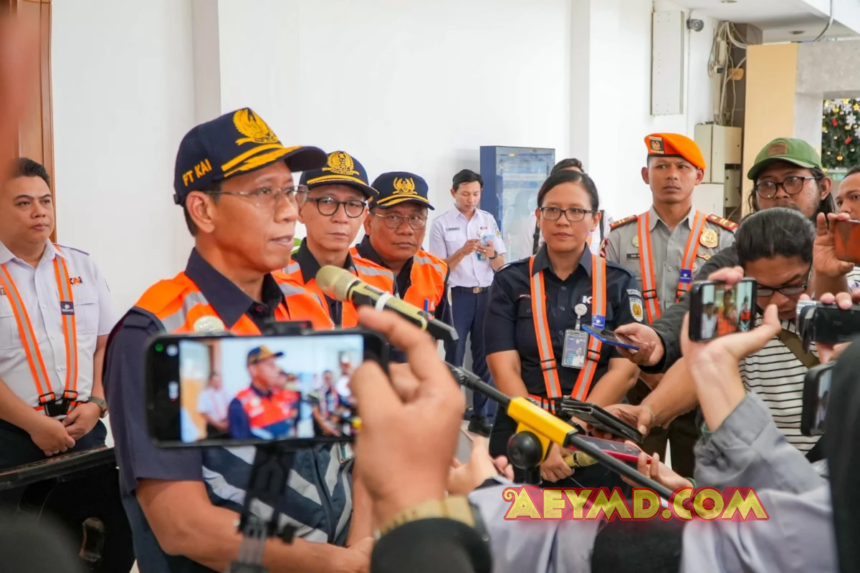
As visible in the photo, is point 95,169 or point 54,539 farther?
point 95,169

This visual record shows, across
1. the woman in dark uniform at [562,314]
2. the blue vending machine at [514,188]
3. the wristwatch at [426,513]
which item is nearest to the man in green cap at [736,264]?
the woman in dark uniform at [562,314]

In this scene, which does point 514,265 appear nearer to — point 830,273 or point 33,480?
point 830,273

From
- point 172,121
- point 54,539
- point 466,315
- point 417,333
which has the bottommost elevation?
point 466,315

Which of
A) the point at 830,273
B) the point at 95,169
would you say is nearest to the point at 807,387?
the point at 830,273

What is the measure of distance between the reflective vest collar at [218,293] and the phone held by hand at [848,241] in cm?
149

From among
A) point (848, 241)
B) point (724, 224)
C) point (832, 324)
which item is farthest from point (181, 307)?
point (724, 224)

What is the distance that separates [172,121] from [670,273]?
2.84m

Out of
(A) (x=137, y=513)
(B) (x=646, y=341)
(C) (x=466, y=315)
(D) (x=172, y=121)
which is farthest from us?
(C) (x=466, y=315)

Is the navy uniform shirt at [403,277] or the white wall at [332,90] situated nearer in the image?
the navy uniform shirt at [403,277]

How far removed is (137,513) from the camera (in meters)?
1.52

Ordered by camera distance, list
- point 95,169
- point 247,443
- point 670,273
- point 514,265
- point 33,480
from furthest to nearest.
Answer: point 95,169
point 670,273
point 514,265
point 33,480
point 247,443

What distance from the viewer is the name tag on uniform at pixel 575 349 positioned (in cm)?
277

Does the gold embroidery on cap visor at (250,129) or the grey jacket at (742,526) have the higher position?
the gold embroidery on cap visor at (250,129)

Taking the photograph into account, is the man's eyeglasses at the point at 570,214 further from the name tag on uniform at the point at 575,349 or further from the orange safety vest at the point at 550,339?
the name tag on uniform at the point at 575,349
